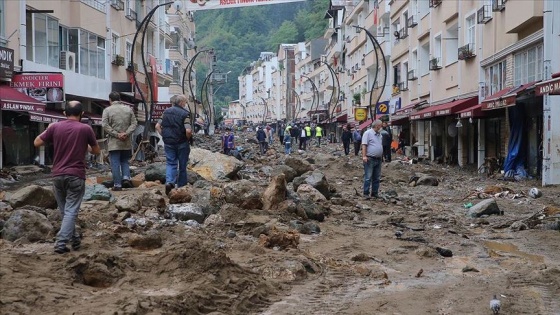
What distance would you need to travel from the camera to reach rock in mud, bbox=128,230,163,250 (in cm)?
746

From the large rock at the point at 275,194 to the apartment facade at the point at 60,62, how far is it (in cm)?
1127

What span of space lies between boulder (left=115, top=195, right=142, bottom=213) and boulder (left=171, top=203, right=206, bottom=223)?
17.3 inches

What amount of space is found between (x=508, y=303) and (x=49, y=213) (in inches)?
220

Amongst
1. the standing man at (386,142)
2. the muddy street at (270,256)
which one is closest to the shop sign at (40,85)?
the muddy street at (270,256)

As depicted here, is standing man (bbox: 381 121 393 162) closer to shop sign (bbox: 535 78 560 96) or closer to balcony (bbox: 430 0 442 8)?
balcony (bbox: 430 0 442 8)

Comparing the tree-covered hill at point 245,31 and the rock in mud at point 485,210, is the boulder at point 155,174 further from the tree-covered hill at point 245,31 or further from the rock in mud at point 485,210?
the tree-covered hill at point 245,31

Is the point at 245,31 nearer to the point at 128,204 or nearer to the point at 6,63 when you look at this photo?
the point at 6,63

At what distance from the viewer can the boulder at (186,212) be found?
953 centimetres

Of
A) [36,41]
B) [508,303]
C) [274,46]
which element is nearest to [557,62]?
[508,303]

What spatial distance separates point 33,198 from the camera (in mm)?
9273

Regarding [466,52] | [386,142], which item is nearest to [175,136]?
[466,52]

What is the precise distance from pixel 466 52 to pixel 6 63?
54.1 ft

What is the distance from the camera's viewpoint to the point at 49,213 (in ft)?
28.1

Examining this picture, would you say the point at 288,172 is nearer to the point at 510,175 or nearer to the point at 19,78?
the point at 510,175
